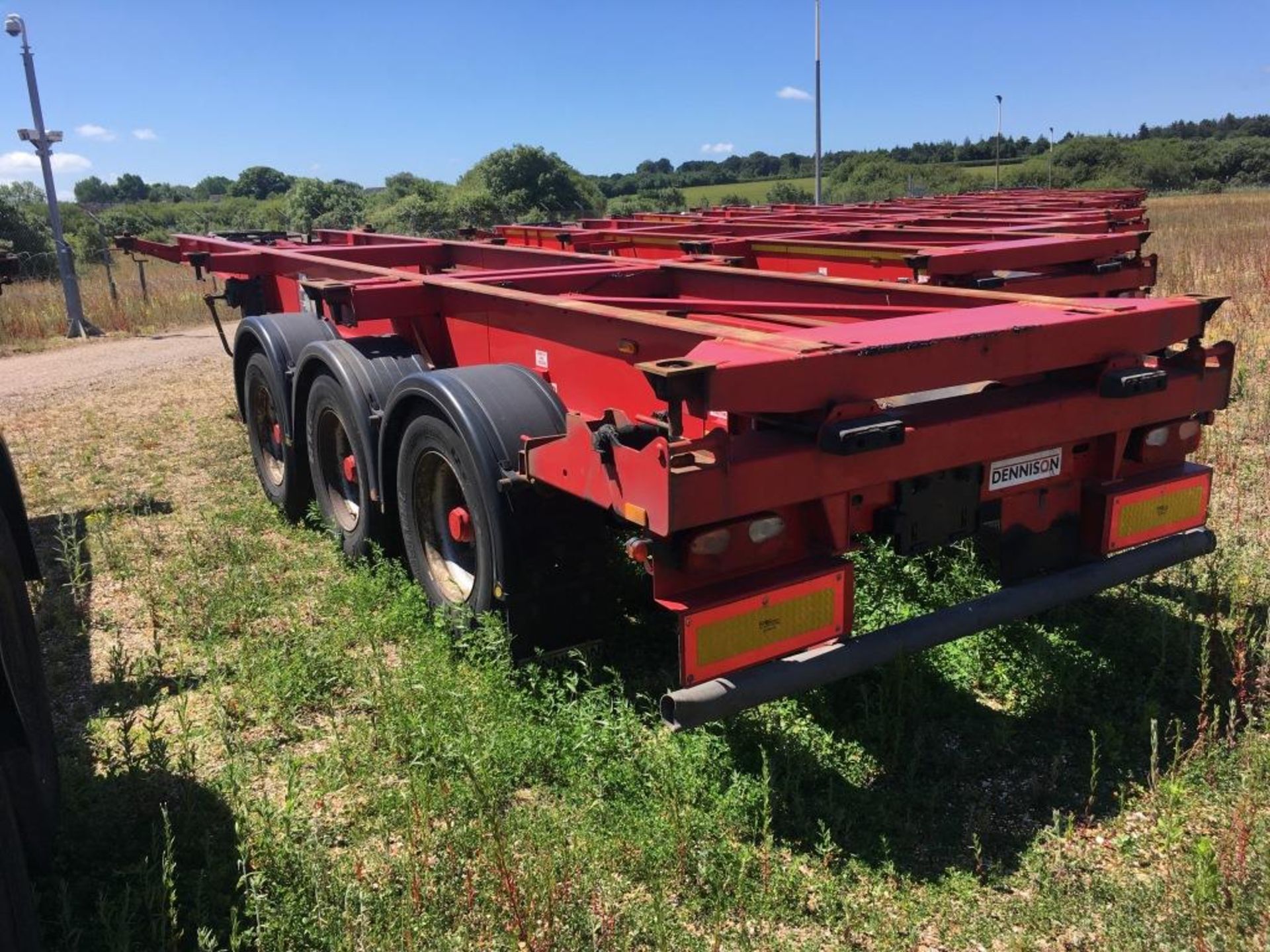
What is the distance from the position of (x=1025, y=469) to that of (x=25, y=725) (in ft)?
10.2

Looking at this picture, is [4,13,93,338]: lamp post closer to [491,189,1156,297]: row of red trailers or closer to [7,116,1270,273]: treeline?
[7,116,1270,273]: treeline

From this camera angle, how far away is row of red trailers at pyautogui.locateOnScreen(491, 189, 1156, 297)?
574 centimetres

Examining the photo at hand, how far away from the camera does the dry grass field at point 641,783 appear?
2699mm

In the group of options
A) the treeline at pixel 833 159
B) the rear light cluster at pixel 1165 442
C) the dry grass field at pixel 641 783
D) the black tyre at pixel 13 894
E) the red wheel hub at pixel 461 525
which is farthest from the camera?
the treeline at pixel 833 159

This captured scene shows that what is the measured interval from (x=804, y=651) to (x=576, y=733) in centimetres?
96

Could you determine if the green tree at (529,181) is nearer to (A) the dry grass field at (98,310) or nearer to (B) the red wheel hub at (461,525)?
(A) the dry grass field at (98,310)

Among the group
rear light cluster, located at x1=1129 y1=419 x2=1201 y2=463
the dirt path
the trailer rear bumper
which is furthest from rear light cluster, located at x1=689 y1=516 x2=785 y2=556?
the dirt path

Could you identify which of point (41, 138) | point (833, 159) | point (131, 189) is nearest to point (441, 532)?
point (41, 138)

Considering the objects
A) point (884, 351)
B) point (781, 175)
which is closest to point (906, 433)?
point (884, 351)

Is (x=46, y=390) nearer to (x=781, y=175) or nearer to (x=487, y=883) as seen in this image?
(x=487, y=883)

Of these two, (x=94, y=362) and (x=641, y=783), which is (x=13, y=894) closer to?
(x=641, y=783)

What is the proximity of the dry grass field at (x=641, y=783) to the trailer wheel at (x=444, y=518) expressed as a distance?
186 millimetres

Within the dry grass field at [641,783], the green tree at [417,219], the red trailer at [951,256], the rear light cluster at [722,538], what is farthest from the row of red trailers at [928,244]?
the green tree at [417,219]

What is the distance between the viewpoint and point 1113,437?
139 inches
